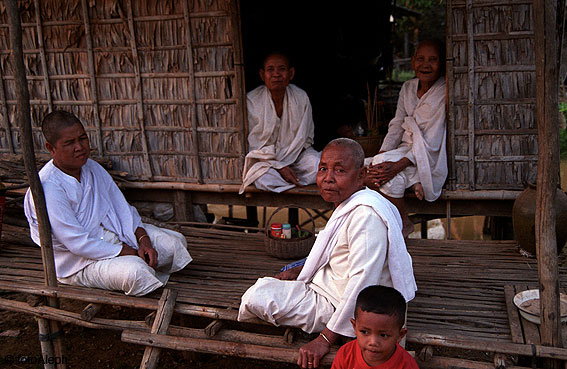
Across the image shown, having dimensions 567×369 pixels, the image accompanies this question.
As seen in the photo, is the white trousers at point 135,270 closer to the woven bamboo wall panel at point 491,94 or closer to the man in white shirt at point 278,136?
the man in white shirt at point 278,136

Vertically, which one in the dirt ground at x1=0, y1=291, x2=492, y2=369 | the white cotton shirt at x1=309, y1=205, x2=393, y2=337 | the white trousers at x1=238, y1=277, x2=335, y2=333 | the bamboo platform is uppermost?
the white cotton shirt at x1=309, y1=205, x2=393, y2=337

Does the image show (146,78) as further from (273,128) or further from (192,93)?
(273,128)

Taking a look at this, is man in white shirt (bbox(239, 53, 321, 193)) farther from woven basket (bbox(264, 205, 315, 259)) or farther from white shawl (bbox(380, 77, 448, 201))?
white shawl (bbox(380, 77, 448, 201))

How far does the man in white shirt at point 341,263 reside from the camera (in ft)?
8.71

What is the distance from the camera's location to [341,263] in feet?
9.38

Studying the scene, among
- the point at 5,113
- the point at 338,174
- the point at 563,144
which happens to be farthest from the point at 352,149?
the point at 563,144

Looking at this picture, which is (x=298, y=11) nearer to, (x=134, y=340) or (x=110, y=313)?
(x=110, y=313)

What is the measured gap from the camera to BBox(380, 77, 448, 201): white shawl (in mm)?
4445

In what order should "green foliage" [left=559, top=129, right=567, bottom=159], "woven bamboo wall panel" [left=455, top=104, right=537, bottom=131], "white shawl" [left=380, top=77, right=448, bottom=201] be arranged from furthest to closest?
"green foliage" [left=559, top=129, right=567, bottom=159], "white shawl" [left=380, top=77, right=448, bottom=201], "woven bamboo wall panel" [left=455, top=104, right=537, bottom=131]

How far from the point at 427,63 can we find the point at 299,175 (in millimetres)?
1613

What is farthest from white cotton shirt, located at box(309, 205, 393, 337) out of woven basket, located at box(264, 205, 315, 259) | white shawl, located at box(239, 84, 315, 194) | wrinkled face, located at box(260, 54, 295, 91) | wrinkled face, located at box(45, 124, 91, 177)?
wrinkled face, located at box(260, 54, 295, 91)

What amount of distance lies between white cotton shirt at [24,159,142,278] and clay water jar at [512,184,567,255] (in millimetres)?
2974

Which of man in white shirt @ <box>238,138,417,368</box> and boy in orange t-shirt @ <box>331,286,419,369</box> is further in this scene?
man in white shirt @ <box>238,138,417,368</box>

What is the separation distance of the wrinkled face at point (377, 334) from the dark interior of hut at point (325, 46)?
3.95m
